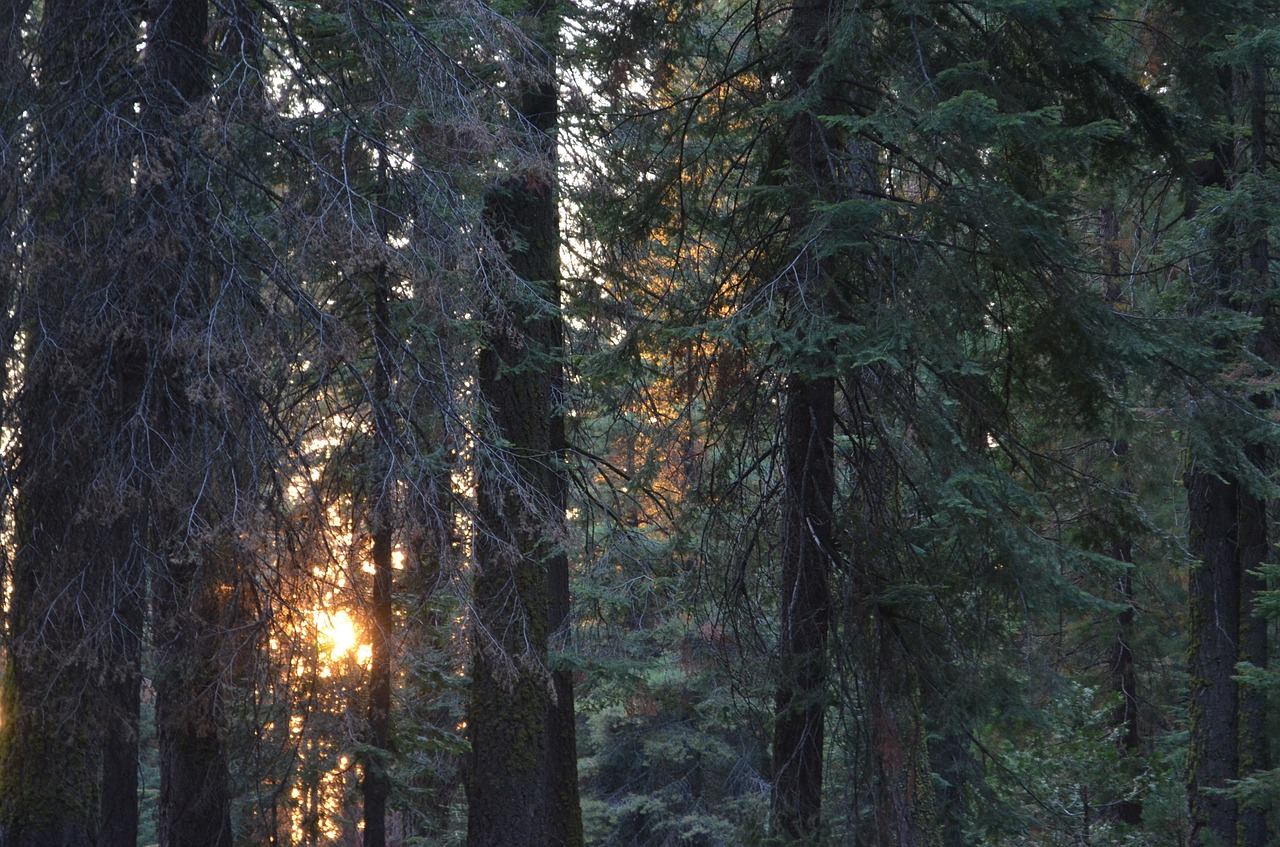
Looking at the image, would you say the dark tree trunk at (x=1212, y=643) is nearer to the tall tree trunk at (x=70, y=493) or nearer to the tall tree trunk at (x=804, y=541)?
the tall tree trunk at (x=804, y=541)

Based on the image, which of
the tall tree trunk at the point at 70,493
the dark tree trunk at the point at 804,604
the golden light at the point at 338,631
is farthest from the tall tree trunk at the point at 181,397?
the dark tree trunk at the point at 804,604

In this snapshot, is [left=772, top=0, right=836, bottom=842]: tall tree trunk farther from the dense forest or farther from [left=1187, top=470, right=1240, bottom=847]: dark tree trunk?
[left=1187, top=470, right=1240, bottom=847]: dark tree trunk

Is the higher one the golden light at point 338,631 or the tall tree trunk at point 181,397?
the tall tree trunk at point 181,397

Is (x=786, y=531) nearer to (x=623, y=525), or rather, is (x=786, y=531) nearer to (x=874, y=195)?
(x=874, y=195)

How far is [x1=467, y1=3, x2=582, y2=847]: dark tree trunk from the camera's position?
24.7 feet

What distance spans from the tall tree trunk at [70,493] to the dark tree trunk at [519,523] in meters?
2.52

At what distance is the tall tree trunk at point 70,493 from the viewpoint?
21.9ft

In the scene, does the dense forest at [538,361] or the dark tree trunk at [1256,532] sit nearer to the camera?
the dense forest at [538,361]

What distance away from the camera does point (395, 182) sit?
7.79 m

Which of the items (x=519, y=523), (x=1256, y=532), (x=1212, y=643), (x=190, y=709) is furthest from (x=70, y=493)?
(x=1256, y=532)

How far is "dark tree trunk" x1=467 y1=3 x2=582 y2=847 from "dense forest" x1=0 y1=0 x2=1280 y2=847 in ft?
0.14

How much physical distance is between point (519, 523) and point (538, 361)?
4.61 feet

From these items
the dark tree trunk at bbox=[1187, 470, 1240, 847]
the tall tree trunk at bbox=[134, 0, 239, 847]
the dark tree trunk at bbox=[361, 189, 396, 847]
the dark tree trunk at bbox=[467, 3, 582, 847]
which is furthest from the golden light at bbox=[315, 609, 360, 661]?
the dark tree trunk at bbox=[1187, 470, 1240, 847]

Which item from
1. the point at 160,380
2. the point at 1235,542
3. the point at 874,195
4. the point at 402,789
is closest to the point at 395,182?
the point at 160,380
